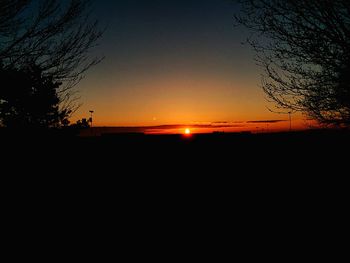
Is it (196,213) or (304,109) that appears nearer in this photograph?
(196,213)

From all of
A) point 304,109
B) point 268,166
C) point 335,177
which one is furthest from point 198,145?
point 335,177

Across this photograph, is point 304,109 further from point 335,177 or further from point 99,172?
point 99,172

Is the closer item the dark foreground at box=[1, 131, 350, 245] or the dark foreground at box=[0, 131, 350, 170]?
the dark foreground at box=[1, 131, 350, 245]

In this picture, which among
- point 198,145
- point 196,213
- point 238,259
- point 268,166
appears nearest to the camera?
point 238,259

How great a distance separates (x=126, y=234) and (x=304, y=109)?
16.2 ft

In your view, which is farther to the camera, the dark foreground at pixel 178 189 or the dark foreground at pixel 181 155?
the dark foreground at pixel 181 155

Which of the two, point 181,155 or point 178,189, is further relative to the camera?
point 181,155

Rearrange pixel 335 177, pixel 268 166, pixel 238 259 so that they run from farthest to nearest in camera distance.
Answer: pixel 268 166 → pixel 335 177 → pixel 238 259

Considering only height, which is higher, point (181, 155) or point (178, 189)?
point (181, 155)

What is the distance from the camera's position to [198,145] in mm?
7418

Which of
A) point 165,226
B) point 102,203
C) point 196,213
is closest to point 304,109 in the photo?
point 196,213

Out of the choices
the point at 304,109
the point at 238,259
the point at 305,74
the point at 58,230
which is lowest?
the point at 238,259

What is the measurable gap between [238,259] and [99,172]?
10.4 feet

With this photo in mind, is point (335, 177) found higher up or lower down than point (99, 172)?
lower down
